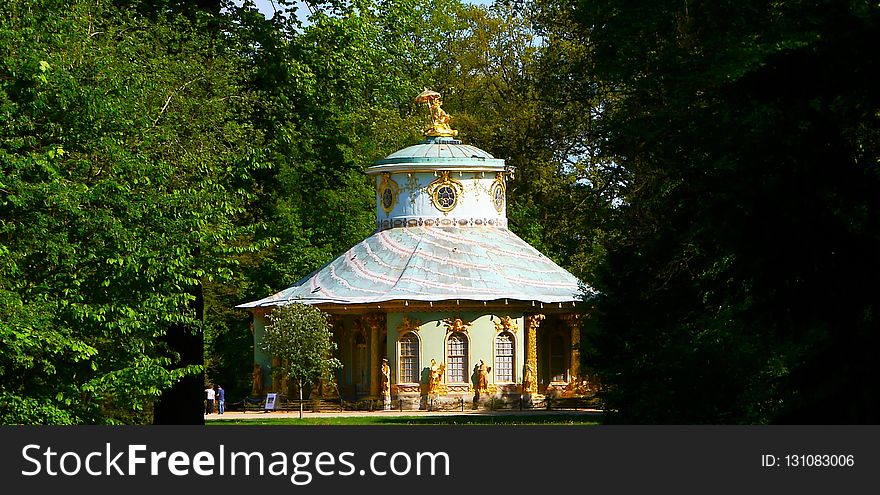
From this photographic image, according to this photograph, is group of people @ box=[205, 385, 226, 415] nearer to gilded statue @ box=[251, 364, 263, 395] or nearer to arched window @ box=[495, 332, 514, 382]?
gilded statue @ box=[251, 364, 263, 395]

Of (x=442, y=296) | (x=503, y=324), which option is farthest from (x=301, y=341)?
(x=503, y=324)

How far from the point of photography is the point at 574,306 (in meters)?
50.7

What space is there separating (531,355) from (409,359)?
376 centimetres

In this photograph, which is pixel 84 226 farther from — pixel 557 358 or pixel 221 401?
pixel 557 358

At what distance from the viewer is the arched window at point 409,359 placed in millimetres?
50531

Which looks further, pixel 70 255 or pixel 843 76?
pixel 70 255

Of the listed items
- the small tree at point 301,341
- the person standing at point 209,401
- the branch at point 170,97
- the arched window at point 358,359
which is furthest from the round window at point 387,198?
the branch at point 170,97

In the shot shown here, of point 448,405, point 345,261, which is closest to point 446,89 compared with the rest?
point 345,261

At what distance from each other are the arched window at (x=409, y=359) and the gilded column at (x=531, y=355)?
335 cm

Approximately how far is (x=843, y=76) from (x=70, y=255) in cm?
951

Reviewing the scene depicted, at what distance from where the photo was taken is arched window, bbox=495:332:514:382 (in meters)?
50.9

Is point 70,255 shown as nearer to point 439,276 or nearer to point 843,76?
point 843,76

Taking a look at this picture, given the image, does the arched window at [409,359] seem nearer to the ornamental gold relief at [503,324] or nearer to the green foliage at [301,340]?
the green foliage at [301,340]

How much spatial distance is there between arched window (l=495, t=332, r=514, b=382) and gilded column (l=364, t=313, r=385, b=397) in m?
3.60
